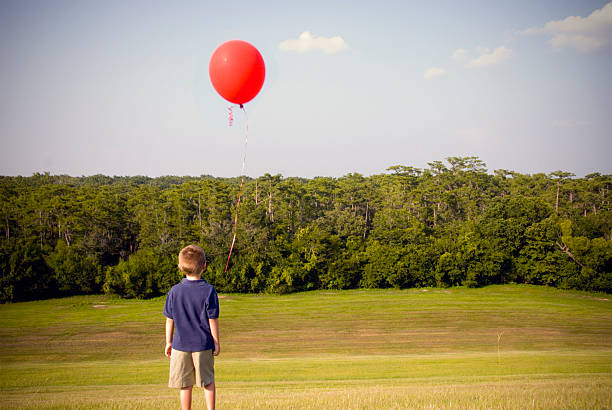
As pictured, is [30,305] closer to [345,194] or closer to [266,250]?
[266,250]

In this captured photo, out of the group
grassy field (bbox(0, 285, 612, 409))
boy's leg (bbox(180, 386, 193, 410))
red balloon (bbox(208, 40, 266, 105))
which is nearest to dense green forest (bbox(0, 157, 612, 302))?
grassy field (bbox(0, 285, 612, 409))

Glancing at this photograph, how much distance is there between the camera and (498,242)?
3772cm

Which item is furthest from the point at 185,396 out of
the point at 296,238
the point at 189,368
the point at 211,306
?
the point at 296,238

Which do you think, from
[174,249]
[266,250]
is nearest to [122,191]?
[174,249]

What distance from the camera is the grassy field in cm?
702

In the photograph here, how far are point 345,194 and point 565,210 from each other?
2510 cm

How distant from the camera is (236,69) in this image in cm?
736

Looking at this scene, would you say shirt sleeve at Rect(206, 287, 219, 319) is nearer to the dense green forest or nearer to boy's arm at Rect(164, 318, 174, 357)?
boy's arm at Rect(164, 318, 174, 357)

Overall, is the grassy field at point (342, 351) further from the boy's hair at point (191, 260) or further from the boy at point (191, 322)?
the boy's hair at point (191, 260)

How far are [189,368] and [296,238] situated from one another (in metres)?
37.4

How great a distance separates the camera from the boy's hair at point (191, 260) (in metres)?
3.89

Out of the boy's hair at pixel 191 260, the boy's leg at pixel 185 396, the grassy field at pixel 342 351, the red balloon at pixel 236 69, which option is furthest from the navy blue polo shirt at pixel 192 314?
the red balloon at pixel 236 69

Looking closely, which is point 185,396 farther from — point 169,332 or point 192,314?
point 192,314

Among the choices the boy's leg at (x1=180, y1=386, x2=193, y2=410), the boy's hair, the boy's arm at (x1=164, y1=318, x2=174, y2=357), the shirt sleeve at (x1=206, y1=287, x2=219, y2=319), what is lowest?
the boy's leg at (x1=180, y1=386, x2=193, y2=410)
